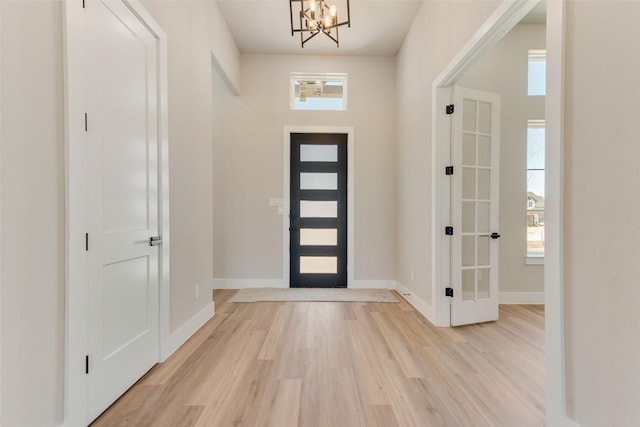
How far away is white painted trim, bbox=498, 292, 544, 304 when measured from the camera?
130 inches

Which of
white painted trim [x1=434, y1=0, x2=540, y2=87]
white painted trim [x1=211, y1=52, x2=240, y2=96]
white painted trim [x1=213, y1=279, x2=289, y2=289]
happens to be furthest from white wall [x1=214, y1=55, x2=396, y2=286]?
white painted trim [x1=434, y1=0, x2=540, y2=87]

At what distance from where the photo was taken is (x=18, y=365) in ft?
3.47

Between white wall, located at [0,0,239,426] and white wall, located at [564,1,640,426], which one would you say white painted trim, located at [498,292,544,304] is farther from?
white wall, located at [0,0,239,426]

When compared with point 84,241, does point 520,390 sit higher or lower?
lower

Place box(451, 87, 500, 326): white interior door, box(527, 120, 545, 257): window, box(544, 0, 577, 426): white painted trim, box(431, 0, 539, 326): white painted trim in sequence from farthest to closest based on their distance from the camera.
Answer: box(527, 120, 545, 257): window
box(451, 87, 500, 326): white interior door
box(431, 0, 539, 326): white painted trim
box(544, 0, 577, 426): white painted trim

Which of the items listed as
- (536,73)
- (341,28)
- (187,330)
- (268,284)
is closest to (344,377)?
(187,330)

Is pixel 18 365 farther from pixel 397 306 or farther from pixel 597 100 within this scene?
pixel 397 306

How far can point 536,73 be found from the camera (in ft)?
11.2

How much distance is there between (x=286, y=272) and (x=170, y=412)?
8.38 ft

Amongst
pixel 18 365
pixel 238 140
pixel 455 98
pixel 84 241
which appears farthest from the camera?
pixel 238 140

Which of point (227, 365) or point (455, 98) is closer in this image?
point (227, 365)

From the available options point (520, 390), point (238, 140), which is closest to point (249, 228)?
point (238, 140)

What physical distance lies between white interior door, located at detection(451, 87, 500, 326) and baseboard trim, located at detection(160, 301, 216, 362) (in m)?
2.57

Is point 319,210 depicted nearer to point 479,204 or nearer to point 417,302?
point 417,302
